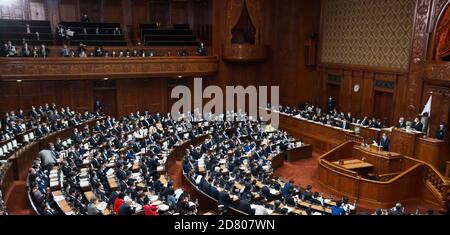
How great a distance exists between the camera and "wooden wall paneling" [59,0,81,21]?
20656mm

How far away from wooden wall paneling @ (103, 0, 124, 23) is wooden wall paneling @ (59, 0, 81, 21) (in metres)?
1.50

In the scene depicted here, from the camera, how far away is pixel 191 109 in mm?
21203

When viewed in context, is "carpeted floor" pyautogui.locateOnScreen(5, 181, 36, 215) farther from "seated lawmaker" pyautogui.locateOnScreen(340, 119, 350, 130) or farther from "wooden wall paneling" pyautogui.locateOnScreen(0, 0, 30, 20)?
"wooden wall paneling" pyautogui.locateOnScreen(0, 0, 30, 20)

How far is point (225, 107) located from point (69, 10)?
995 centimetres

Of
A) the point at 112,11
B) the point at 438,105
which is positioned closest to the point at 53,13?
the point at 112,11

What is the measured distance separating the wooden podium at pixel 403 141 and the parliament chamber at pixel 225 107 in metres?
0.07

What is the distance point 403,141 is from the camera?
1338 cm

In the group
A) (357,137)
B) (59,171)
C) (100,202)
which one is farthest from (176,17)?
(100,202)

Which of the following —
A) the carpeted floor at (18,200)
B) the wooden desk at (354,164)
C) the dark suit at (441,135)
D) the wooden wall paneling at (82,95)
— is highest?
the wooden wall paneling at (82,95)

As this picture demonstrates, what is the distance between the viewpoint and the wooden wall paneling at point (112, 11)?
2181cm

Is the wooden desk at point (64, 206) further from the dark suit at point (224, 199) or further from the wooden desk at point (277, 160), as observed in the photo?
the wooden desk at point (277, 160)

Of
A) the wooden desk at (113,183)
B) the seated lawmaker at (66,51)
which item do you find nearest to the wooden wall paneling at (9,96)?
the seated lawmaker at (66,51)

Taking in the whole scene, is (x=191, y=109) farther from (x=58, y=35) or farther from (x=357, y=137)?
(x=357, y=137)

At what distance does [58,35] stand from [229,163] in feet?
38.5
